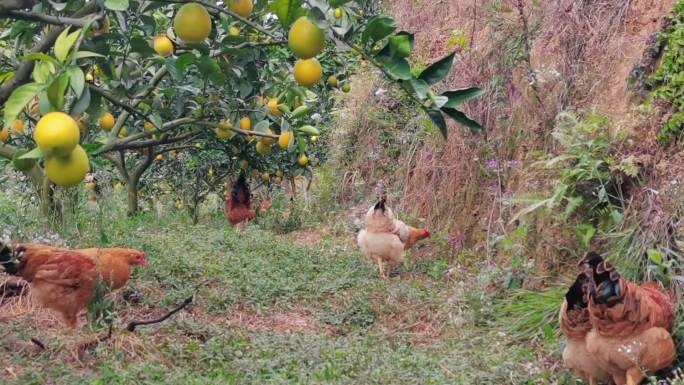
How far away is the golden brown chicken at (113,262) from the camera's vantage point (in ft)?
16.0

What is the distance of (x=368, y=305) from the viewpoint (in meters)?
6.05

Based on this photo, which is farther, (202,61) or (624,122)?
(624,122)

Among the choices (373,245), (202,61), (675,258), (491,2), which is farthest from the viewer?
(491,2)

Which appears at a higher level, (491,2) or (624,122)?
(491,2)

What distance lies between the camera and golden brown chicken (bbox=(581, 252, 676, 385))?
3.78 metres

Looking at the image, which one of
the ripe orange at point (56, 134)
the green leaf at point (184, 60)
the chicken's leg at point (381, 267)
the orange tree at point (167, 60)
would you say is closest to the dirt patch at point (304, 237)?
the chicken's leg at point (381, 267)

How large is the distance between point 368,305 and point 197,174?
630 centimetres

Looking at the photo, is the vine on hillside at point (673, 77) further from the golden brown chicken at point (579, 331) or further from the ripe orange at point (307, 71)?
the ripe orange at point (307, 71)

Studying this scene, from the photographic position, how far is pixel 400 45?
1.96m

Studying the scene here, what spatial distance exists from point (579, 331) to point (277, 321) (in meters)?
2.47

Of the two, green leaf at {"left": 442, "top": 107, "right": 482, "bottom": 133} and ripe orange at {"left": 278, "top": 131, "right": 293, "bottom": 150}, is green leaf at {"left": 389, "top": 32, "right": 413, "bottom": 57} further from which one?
ripe orange at {"left": 278, "top": 131, "right": 293, "bottom": 150}

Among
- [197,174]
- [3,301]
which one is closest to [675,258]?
[3,301]

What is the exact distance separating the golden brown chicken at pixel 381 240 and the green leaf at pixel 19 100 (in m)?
5.76

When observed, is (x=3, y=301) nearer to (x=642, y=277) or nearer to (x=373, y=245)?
(x=373, y=245)
